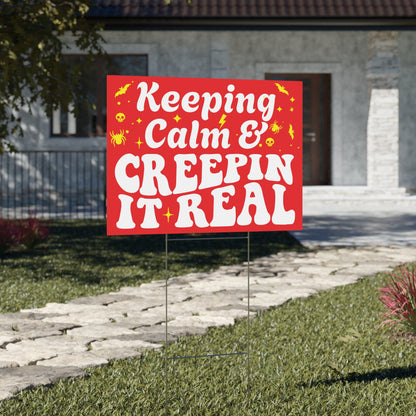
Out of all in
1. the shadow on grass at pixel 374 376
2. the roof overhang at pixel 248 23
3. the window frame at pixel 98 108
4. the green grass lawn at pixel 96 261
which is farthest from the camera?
the window frame at pixel 98 108

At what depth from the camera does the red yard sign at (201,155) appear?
348 cm

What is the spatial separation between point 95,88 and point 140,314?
11800 mm

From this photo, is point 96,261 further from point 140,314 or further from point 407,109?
point 407,109

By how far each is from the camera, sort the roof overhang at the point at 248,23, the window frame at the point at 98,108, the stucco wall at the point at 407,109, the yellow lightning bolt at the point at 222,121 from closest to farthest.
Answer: the yellow lightning bolt at the point at 222,121
the roof overhang at the point at 248,23
the window frame at the point at 98,108
the stucco wall at the point at 407,109

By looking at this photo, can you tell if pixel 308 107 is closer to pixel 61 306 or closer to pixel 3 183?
pixel 3 183

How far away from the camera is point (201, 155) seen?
360 cm

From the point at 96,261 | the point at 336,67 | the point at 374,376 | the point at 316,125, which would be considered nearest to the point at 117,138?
the point at 374,376

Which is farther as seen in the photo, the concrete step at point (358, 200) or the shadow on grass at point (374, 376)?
the concrete step at point (358, 200)

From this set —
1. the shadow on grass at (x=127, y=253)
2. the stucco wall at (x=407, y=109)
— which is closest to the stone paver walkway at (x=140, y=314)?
the shadow on grass at (x=127, y=253)

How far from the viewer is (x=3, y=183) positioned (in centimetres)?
1620

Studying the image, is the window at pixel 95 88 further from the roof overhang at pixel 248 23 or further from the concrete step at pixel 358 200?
the concrete step at pixel 358 200

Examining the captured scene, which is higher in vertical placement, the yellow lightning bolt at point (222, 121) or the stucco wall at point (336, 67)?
the stucco wall at point (336, 67)

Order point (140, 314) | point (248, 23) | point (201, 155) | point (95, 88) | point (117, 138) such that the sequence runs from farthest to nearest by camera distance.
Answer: point (95, 88)
point (248, 23)
point (140, 314)
point (201, 155)
point (117, 138)

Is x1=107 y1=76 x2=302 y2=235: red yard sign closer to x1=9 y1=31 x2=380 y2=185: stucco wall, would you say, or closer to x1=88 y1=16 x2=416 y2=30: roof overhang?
x1=88 y1=16 x2=416 y2=30: roof overhang
